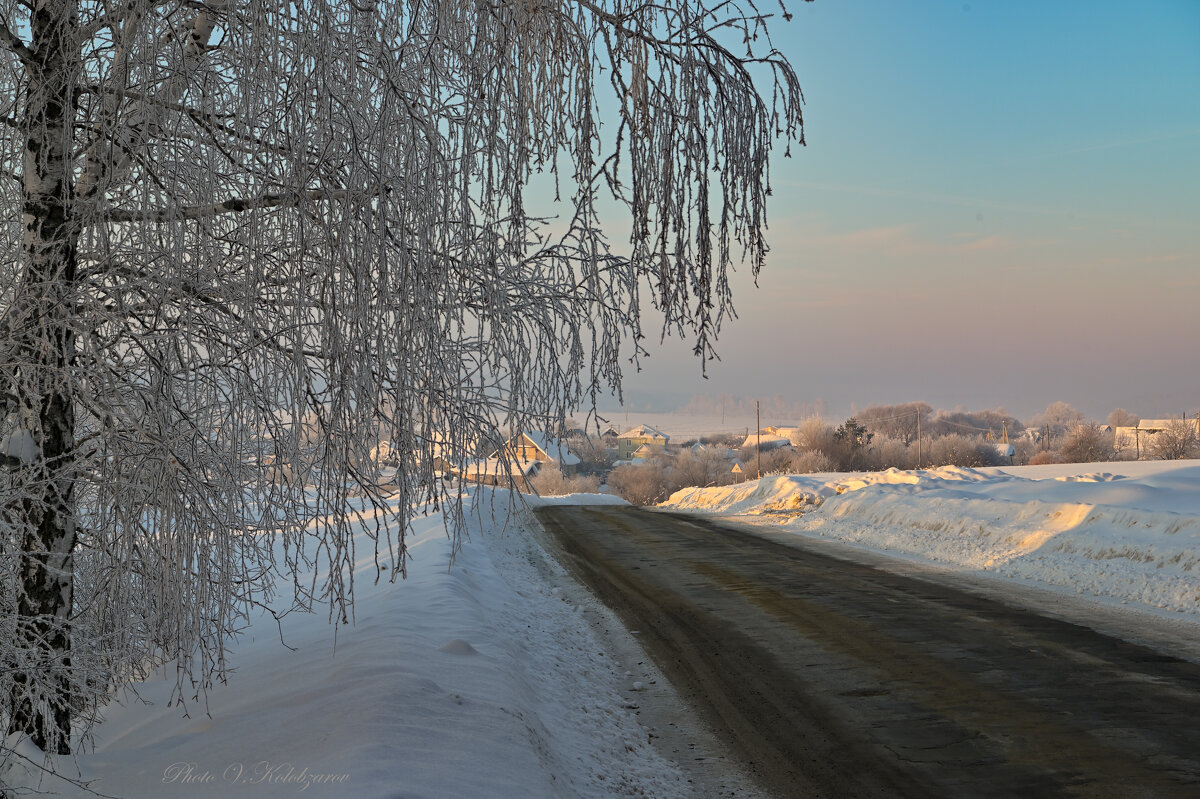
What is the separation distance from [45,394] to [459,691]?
131 inches

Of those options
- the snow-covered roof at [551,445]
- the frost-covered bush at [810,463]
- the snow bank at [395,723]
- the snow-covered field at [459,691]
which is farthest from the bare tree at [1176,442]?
the snow-covered roof at [551,445]

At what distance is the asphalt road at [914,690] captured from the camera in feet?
17.1

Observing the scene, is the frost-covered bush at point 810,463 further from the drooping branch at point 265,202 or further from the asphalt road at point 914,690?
the drooping branch at point 265,202

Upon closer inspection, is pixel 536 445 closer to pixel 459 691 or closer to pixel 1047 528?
pixel 459 691

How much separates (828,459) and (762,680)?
50.4 metres

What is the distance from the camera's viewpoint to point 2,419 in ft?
15.1

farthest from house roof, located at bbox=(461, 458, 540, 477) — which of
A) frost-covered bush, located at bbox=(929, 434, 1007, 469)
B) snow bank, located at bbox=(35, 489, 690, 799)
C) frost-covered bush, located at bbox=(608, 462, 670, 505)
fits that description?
frost-covered bush, located at bbox=(929, 434, 1007, 469)

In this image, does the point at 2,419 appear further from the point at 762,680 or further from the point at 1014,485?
the point at 1014,485

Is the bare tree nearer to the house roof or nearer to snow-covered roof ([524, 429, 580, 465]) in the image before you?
snow-covered roof ([524, 429, 580, 465])

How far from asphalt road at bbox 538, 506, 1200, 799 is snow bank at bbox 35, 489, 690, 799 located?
94 centimetres

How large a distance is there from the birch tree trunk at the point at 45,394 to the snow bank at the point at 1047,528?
35.3ft

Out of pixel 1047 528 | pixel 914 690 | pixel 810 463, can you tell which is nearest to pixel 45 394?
pixel 914 690

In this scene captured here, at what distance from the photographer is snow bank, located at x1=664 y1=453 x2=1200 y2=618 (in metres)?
11.0

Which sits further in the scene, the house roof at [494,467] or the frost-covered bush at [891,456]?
the frost-covered bush at [891,456]
